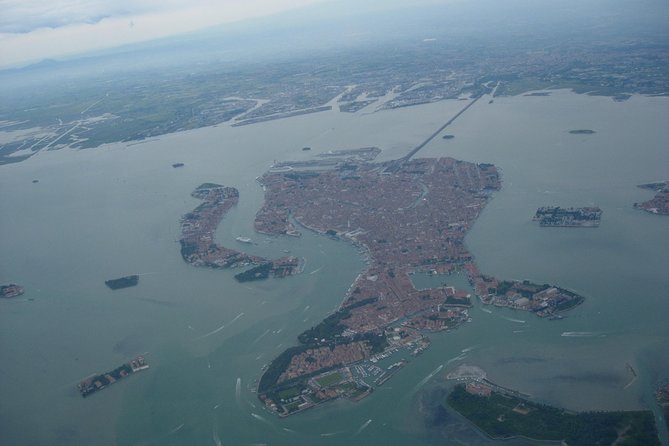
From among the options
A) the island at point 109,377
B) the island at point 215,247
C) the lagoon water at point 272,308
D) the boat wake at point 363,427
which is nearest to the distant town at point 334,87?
the lagoon water at point 272,308

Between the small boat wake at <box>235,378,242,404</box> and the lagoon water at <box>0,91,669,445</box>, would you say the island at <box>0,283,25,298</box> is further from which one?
the small boat wake at <box>235,378,242,404</box>

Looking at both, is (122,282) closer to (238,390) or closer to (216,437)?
(238,390)

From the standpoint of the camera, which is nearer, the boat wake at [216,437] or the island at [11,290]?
the boat wake at [216,437]

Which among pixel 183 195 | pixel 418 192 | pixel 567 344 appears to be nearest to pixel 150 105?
pixel 183 195

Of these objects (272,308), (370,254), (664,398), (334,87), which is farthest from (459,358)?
(334,87)

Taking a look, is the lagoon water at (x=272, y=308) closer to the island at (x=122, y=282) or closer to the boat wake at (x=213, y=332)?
the boat wake at (x=213, y=332)

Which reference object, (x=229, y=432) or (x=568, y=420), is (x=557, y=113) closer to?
(x=568, y=420)
